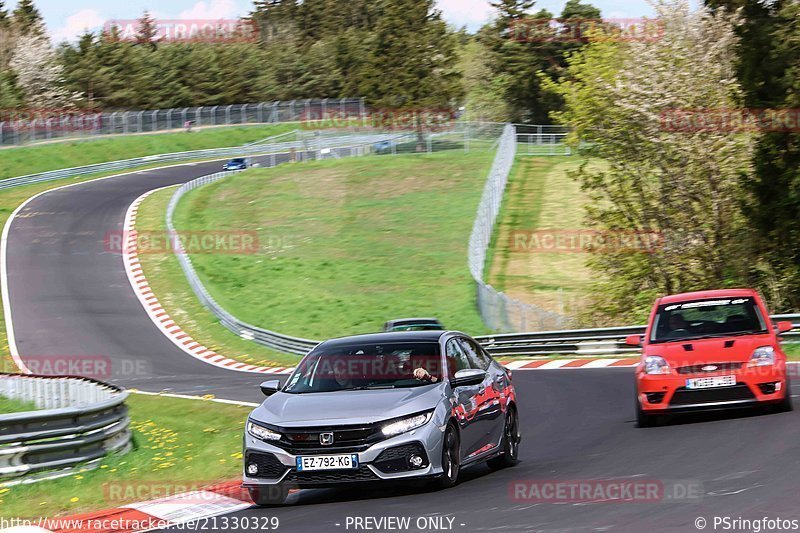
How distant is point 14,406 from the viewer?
19844 mm

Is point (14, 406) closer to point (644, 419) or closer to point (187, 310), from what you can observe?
point (644, 419)

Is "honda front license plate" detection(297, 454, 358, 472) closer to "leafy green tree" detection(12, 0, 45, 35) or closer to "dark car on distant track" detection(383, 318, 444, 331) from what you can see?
"dark car on distant track" detection(383, 318, 444, 331)

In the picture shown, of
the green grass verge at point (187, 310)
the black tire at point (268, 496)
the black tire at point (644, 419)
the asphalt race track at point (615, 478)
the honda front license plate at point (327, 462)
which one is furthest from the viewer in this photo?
the green grass verge at point (187, 310)

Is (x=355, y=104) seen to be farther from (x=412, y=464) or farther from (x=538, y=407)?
(x=412, y=464)

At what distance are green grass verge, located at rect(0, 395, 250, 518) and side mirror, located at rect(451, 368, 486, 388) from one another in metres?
3.25

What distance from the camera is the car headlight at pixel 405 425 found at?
32.8 ft

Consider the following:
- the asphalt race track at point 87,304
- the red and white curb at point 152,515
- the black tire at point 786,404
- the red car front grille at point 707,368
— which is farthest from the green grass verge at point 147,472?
the asphalt race track at point 87,304

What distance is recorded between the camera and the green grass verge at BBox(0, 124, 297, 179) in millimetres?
76812

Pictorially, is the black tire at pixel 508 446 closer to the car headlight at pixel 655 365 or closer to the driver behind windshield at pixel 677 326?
the car headlight at pixel 655 365

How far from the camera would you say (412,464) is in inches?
393

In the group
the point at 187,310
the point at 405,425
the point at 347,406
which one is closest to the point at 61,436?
the point at 347,406

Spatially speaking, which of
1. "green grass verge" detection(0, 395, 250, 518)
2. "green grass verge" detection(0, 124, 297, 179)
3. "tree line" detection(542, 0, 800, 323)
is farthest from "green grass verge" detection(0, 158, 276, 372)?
"green grass verge" detection(0, 395, 250, 518)

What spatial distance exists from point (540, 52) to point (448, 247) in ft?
169

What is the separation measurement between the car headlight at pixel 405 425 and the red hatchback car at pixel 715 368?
194 inches
